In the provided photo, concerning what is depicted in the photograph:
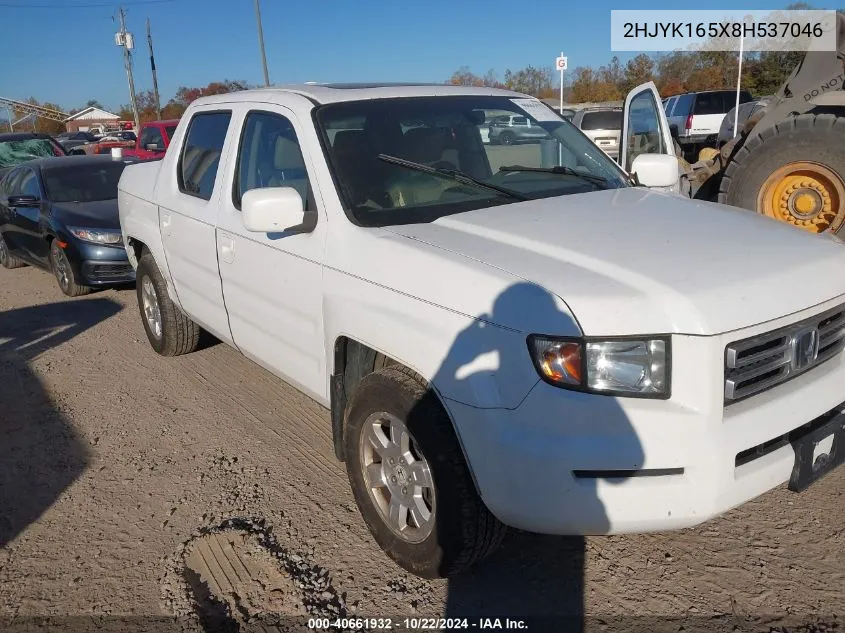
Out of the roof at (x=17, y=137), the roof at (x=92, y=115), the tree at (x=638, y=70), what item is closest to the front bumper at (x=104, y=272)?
the roof at (x=17, y=137)

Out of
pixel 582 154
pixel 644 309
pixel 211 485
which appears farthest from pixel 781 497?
pixel 211 485

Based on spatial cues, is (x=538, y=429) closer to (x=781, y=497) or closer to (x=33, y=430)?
(x=781, y=497)

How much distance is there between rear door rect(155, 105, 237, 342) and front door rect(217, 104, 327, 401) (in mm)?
166

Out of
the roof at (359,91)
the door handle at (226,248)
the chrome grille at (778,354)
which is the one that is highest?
the roof at (359,91)

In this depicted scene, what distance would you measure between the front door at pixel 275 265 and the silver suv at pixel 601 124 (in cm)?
→ 1159

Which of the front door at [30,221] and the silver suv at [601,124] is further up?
the silver suv at [601,124]

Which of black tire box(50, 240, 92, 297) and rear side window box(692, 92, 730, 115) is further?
rear side window box(692, 92, 730, 115)

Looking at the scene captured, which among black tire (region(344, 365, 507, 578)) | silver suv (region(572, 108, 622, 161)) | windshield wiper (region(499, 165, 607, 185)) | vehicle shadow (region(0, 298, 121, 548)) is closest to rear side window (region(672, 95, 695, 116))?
silver suv (region(572, 108, 622, 161))

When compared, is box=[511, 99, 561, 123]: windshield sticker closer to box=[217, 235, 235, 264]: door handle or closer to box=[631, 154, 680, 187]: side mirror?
box=[631, 154, 680, 187]: side mirror

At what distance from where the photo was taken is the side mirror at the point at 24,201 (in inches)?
329

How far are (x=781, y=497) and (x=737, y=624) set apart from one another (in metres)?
1.04

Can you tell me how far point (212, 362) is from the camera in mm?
5879

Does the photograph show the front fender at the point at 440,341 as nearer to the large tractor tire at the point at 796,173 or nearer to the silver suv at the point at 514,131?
the silver suv at the point at 514,131

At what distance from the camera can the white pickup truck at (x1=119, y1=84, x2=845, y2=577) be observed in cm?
237
